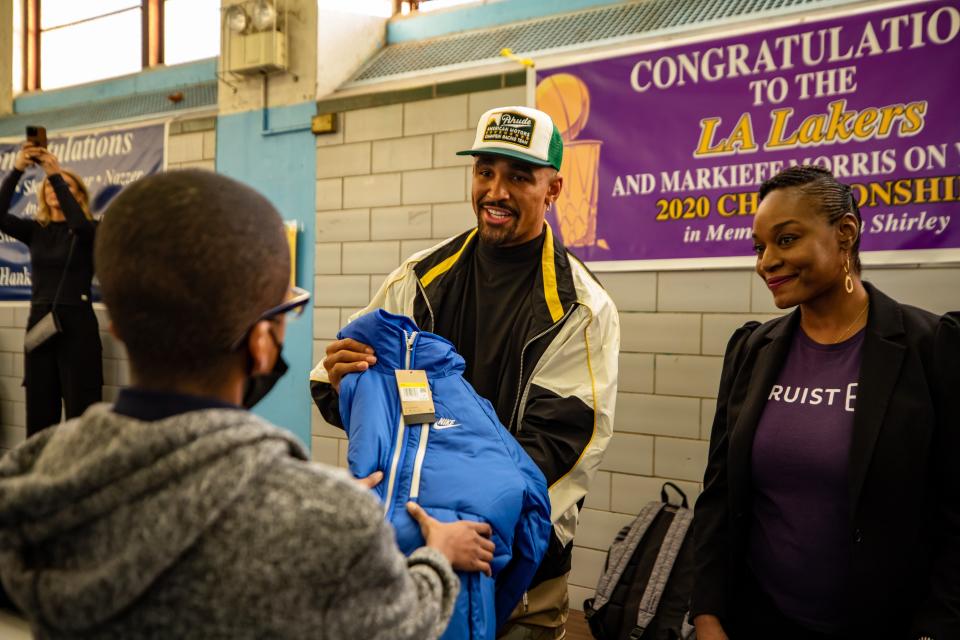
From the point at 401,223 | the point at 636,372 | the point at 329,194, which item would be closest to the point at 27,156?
the point at 329,194

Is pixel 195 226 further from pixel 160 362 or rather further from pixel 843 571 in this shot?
pixel 843 571

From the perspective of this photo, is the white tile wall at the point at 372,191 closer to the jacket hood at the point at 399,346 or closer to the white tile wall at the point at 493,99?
the white tile wall at the point at 493,99

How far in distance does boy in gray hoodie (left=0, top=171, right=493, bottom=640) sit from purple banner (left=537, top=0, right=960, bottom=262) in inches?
96.1

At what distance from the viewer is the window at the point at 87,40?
5238mm

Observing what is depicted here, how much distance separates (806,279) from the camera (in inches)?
60.5

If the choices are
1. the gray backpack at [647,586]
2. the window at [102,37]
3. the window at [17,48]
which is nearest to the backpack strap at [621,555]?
the gray backpack at [647,586]

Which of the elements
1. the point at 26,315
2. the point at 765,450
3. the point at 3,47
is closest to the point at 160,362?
the point at 765,450

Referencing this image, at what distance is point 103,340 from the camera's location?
15.5ft

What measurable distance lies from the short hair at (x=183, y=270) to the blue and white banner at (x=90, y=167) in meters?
4.12

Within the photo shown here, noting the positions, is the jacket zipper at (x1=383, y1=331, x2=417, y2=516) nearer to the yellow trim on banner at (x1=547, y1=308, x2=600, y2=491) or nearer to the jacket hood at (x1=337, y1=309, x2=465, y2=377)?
the jacket hood at (x1=337, y1=309, x2=465, y2=377)

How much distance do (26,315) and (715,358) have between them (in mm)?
4475

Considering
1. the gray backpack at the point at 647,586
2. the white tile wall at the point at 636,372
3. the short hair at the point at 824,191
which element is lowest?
the gray backpack at the point at 647,586

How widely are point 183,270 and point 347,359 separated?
700mm

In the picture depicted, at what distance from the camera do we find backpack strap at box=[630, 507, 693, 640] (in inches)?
91.4
